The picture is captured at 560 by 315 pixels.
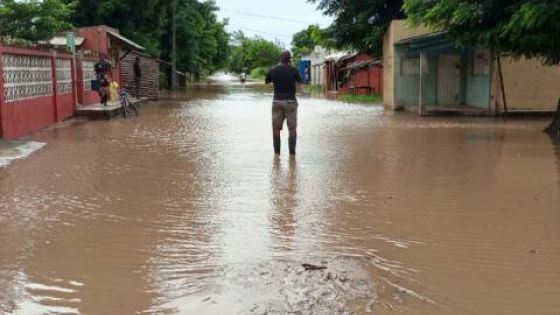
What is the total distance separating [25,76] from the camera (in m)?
14.0

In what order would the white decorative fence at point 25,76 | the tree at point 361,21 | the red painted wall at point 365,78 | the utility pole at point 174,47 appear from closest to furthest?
the white decorative fence at point 25,76 → the tree at point 361,21 → the red painted wall at point 365,78 → the utility pole at point 174,47

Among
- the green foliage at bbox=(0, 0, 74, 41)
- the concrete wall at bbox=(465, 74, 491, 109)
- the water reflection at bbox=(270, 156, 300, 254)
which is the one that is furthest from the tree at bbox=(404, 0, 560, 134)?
the green foliage at bbox=(0, 0, 74, 41)

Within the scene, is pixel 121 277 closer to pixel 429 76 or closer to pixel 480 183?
pixel 480 183

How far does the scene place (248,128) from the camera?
15.9 m

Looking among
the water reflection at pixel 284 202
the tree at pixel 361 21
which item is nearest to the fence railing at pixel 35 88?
the water reflection at pixel 284 202

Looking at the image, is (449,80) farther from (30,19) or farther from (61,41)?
(61,41)

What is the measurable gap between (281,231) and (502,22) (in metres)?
8.30

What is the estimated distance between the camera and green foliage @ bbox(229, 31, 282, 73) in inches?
4409

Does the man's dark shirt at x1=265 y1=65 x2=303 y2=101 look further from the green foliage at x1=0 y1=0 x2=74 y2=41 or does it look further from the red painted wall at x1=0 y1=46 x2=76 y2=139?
the green foliage at x1=0 y1=0 x2=74 y2=41

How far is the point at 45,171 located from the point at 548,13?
793cm

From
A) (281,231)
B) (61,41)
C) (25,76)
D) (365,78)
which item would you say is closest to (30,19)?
(61,41)

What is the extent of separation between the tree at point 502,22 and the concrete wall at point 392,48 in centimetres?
712

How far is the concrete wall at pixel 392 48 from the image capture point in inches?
855

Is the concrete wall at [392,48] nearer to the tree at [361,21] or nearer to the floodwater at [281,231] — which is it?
the tree at [361,21]
